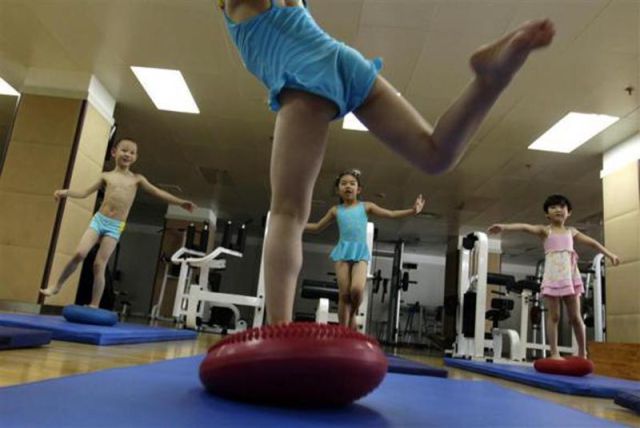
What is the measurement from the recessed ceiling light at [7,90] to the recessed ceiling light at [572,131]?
639 cm

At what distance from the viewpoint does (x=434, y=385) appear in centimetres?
159

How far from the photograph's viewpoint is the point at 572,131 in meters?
5.65

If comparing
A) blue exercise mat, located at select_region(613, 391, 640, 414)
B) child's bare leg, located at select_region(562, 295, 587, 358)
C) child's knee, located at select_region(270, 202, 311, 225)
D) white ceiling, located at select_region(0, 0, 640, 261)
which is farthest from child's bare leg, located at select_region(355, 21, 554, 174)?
child's bare leg, located at select_region(562, 295, 587, 358)

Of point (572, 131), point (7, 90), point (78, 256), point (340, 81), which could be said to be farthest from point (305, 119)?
point (7, 90)

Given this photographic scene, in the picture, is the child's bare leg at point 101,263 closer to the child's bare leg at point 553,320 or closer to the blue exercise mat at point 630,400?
the blue exercise mat at point 630,400

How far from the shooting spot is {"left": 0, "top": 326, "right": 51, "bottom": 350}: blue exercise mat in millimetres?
1675

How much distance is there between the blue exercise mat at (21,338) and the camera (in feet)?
5.50

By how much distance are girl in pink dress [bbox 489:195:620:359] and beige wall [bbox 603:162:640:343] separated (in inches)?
56.8

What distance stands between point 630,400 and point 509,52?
1.54m

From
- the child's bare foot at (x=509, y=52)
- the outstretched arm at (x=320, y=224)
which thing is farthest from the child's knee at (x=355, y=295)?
the child's bare foot at (x=509, y=52)

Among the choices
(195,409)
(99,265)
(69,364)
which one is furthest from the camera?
(99,265)

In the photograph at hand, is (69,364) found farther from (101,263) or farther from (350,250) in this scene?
(350,250)

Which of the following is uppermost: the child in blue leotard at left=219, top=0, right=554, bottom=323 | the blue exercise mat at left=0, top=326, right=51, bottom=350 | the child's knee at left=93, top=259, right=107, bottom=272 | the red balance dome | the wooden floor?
the child in blue leotard at left=219, top=0, right=554, bottom=323

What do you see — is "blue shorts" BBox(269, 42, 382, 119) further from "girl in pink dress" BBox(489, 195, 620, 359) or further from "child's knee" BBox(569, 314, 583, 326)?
"child's knee" BBox(569, 314, 583, 326)
